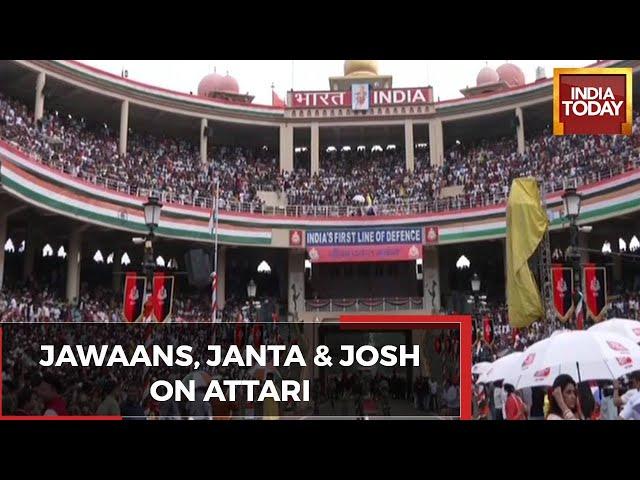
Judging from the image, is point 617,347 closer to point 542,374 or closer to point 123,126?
point 542,374

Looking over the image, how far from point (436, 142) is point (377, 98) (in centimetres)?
363

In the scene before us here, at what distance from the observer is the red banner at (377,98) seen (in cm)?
3522

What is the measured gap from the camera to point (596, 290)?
15328mm

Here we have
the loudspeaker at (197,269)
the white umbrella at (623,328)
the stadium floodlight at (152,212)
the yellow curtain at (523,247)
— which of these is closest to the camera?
the white umbrella at (623,328)

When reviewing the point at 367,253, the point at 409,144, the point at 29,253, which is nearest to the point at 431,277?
the point at 367,253

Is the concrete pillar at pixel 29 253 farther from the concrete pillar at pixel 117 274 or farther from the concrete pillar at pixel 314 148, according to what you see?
the concrete pillar at pixel 314 148

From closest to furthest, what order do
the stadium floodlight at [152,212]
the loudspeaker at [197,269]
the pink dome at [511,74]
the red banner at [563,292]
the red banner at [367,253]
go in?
1. the stadium floodlight at [152,212]
2. the red banner at [563,292]
3. the loudspeaker at [197,269]
4. the red banner at [367,253]
5. the pink dome at [511,74]

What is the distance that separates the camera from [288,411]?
9.05 metres

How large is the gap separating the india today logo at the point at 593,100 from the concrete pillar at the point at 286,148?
23669mm

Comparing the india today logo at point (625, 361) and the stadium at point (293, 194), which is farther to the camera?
the stadium at point (293, 194)

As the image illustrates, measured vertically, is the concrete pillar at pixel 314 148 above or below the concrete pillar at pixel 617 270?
above

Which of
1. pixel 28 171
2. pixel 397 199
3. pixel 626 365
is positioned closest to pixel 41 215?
pixel 28 171

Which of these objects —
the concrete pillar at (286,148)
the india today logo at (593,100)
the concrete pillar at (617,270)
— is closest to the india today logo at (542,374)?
the india today logo at (593,100)

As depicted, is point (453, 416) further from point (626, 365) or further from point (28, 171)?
point (28, 171)
